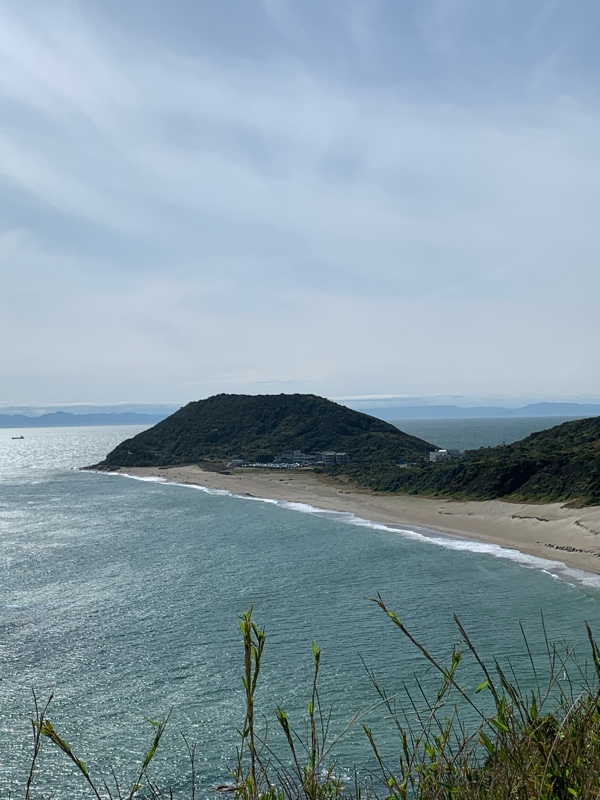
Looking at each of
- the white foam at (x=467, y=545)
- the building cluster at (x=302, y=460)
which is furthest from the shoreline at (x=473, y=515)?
the building cluster at (x=302, y=460)

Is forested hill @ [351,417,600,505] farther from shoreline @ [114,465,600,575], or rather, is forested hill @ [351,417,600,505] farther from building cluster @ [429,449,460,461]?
A: building cluster @ [429,449,460,461]

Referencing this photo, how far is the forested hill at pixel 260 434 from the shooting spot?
110500 mm

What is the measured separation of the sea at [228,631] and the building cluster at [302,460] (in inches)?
Answer: 2071

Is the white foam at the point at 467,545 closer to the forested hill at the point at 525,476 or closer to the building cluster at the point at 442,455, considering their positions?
the forested hill at the point at 525,476

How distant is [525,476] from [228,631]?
3729 centimetres

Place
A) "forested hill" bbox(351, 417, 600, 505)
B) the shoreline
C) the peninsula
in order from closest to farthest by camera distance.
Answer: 1. the shoreline
2. the peninsula
3. "forested hill" bbox(351, 417, 600, 505)

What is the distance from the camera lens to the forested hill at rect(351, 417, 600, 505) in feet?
155

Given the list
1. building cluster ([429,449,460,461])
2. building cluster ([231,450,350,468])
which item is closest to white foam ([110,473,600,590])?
building cluster ([429,449,460,461])

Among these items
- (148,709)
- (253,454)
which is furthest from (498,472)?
(253,454)

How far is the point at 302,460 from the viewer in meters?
103

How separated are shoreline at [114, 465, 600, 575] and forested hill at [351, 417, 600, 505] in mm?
1815

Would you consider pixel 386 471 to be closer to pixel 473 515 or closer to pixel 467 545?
pixel 473 515

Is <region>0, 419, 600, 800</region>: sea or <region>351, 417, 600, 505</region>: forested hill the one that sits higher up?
<region>351, 417, 600, 505</region>: forested hill

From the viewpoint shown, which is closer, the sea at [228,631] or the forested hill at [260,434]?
the sea at [228,631]
